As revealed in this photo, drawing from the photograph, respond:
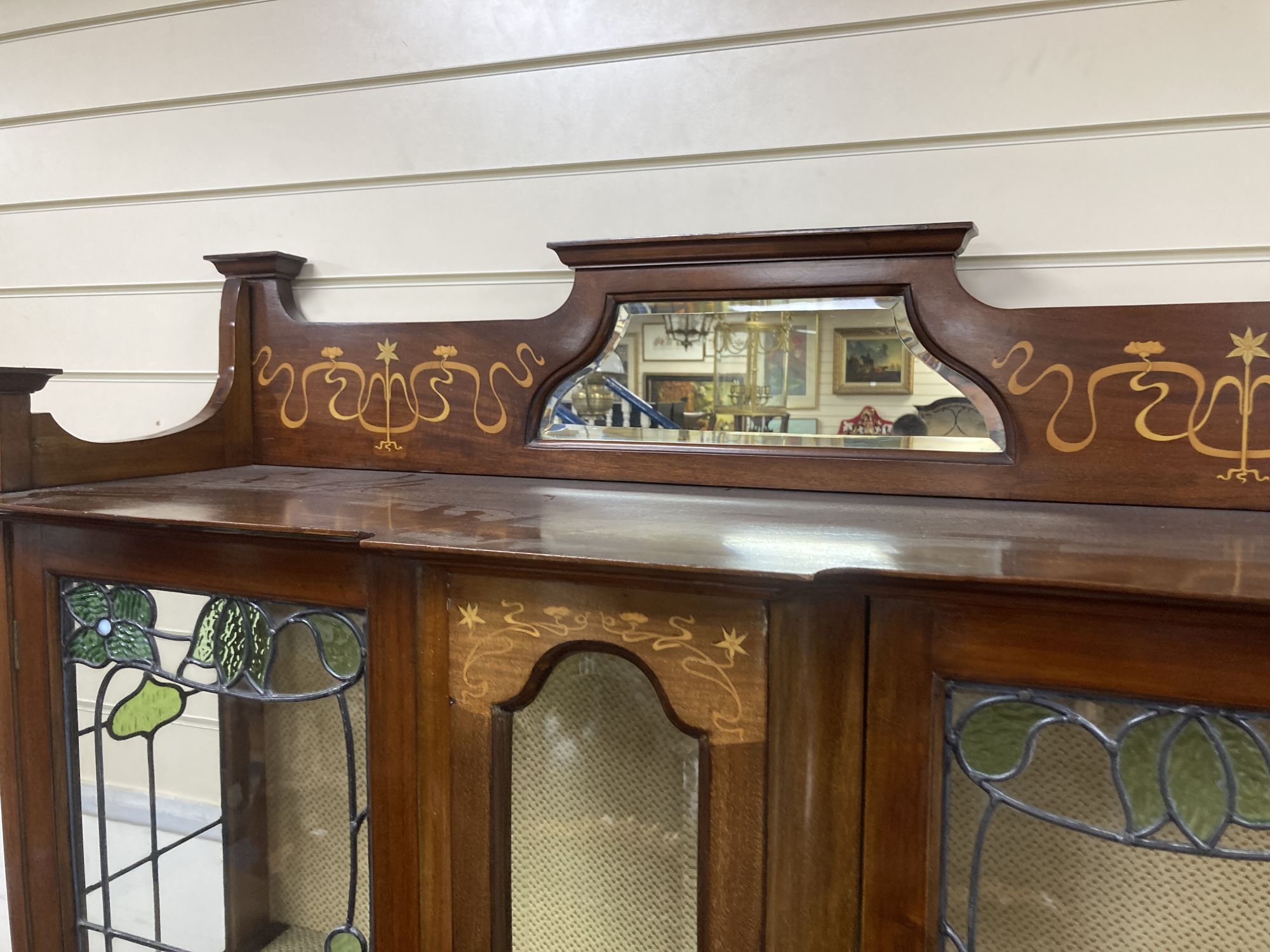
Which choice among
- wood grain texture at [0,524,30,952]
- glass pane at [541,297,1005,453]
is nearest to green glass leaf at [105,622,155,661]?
wood grain texture at [0,524,30,952]

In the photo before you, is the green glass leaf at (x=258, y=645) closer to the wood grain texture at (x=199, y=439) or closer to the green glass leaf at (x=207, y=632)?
the green glass leaf at (x=207, y=632)

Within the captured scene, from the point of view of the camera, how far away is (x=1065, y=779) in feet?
1.93

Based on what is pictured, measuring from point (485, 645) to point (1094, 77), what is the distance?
3.12ft

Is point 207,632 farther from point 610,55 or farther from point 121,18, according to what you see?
point 121,18

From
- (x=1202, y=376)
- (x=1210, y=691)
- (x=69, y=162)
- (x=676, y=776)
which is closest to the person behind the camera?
(x=1210, y=691)

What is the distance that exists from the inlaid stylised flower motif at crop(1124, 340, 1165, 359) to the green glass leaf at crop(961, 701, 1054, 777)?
0.49 metres

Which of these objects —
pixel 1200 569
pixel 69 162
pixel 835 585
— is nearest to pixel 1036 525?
pixel 1200 569

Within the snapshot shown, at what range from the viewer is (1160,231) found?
0.93m

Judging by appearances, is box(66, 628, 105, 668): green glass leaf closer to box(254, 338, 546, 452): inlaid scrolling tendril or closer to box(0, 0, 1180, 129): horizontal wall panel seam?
box(254, 338, 546, 452): inlaid scrolling tendril

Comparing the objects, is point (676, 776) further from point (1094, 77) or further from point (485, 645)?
point (1094, 77)

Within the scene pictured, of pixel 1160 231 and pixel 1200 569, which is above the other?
pixel 1160 231

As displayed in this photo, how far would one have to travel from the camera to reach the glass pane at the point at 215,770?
0.77 m

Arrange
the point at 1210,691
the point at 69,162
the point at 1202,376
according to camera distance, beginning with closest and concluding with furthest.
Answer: the point at 1210,691
the point at 1202,376
the point at 69,162

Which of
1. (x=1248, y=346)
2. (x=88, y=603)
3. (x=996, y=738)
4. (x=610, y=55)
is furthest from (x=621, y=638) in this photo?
(x=610, y=55)
